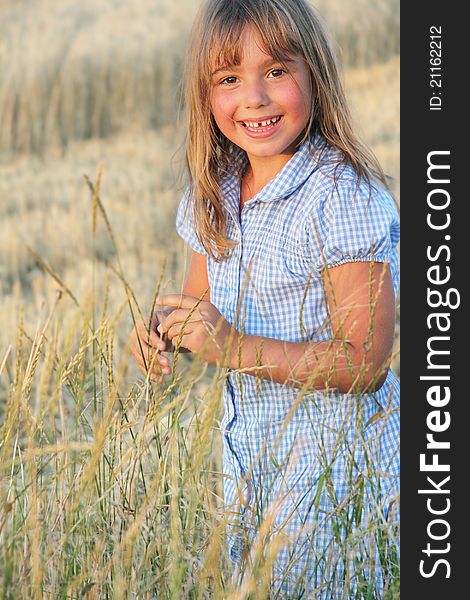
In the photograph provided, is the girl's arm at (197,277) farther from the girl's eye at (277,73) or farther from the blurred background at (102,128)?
the blurred background at (102,128)

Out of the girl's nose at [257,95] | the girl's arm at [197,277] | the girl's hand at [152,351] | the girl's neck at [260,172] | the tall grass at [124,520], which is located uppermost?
the girl's nose at [257,95]

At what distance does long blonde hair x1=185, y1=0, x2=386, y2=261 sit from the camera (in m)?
2.08

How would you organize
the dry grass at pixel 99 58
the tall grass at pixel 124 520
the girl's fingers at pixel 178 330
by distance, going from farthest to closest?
1. the dry grass at pixel 99 58
2. the girl's fingers at pixel 178 330
3. the tall grass at pixel 124 520

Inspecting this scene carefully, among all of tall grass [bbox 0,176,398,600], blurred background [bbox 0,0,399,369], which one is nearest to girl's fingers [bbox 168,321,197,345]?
tall grass [bbox 0,176,398,600]

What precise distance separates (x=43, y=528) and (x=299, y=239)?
2.48 feet

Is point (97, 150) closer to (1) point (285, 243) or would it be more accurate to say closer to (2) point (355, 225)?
(1) point (285, 243)

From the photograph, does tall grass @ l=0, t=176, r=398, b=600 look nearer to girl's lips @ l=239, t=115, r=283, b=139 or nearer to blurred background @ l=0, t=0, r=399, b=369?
girl's lips @ l=239, t=115, r=283, b=139

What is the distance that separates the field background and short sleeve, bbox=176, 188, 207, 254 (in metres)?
0.13

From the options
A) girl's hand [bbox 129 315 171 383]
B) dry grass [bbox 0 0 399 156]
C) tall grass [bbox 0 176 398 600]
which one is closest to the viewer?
tall grass [bbox 0 176 398 600]

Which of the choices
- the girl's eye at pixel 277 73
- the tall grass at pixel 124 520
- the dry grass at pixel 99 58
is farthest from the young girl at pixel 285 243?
the dry grass at pixel 99 58

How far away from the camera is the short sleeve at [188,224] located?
7.66 feet

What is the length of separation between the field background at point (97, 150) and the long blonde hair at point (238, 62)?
0.26 metres

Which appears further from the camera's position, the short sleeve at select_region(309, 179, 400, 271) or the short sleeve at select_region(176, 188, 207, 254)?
the short sleeve at select_region(176, 188, 207, 254)

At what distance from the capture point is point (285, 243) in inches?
82.2
